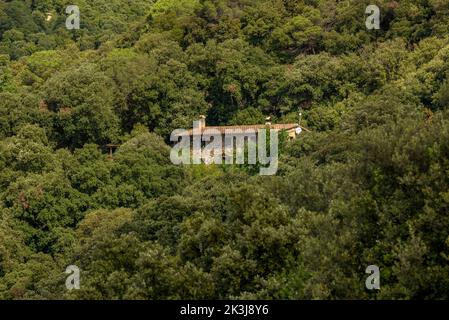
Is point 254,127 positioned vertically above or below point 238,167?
above

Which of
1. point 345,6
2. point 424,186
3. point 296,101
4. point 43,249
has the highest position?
point 345,6

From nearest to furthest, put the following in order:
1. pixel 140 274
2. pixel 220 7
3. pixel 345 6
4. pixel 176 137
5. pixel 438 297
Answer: pixel 438 297 → pixel 140 274 → pixel 176 137 → pixel 345 6 → pixel 220 7

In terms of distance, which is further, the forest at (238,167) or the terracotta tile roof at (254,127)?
the terracotta tile roof at (254,127)


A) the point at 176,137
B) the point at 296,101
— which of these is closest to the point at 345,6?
the point at 296,101

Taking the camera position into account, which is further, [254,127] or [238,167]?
[254,127]

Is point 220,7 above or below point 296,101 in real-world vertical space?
above

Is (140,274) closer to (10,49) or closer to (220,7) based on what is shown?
(220,7)

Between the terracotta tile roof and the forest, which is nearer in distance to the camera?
the forest

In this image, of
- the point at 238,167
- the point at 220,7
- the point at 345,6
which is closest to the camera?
the point at 238,167
